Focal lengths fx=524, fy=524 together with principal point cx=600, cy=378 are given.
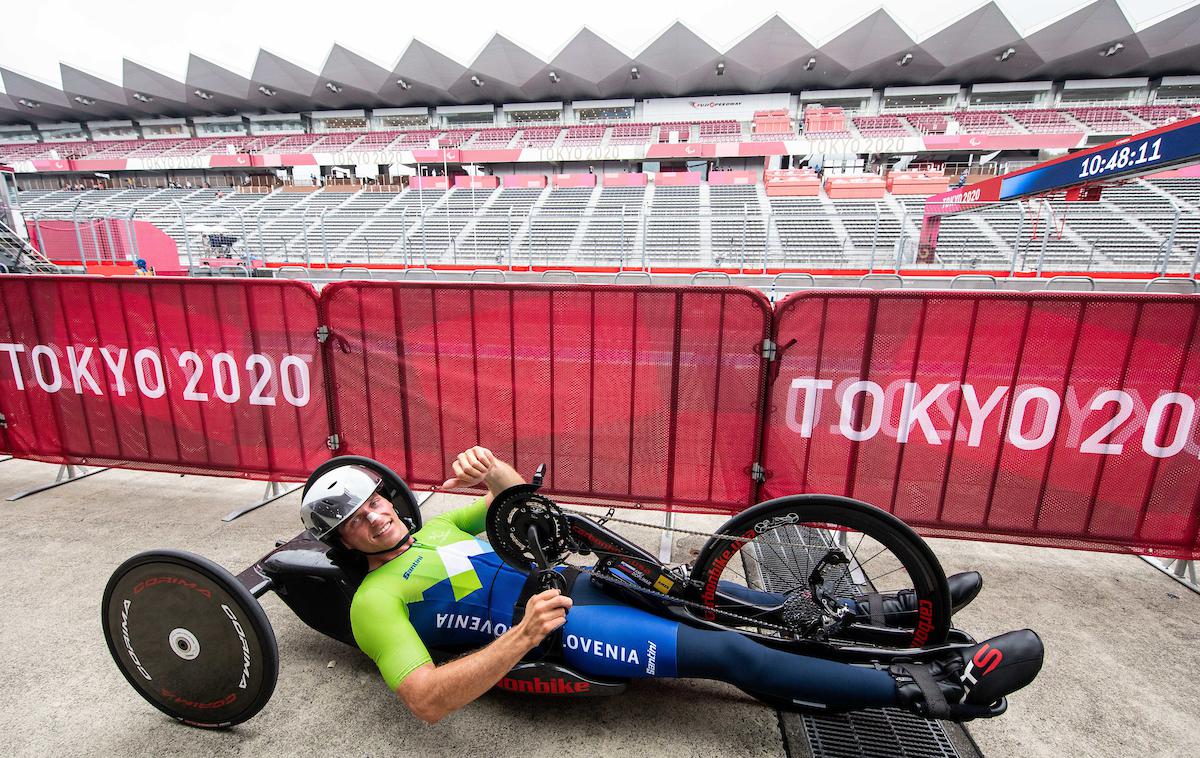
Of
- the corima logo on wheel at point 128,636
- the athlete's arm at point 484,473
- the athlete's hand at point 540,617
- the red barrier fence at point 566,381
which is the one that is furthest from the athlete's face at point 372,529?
the red barrier fence at point 566,381

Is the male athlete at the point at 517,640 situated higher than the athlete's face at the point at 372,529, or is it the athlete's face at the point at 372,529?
the athlete's face at the point at 372,529

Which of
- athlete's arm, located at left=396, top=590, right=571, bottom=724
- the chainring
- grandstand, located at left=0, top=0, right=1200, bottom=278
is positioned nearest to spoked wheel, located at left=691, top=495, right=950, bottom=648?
the chainring

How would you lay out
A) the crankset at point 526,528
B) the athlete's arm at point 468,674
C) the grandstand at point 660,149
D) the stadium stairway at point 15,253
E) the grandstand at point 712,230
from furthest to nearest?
the grandstand at point 660,149
the grandstand at point 712,230
the stadium stairway at point 15,253
the crankset at point 526,528
the athlete's arm at point 468,674

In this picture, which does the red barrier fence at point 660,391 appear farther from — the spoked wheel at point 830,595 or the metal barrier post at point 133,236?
the metal barrier post at point 133,236

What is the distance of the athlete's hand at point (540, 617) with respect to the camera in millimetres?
1735

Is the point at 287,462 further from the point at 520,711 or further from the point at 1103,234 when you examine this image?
the point at 1103,234

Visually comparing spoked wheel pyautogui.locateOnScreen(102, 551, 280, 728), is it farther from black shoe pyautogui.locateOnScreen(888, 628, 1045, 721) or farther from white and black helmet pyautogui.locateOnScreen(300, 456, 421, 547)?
black shoe pyautogui.locateOnScreen(888, 628, 1045, 721)

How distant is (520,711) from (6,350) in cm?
489

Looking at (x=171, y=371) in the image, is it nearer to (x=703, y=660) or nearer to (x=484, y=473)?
(x=484, y=473)

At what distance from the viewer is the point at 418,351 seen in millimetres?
3600

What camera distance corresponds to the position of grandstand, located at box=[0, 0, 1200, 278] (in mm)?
21609

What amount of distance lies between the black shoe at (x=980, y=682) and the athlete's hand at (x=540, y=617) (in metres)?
1.27

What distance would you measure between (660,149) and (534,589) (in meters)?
37.9

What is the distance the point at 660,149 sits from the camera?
118ft
